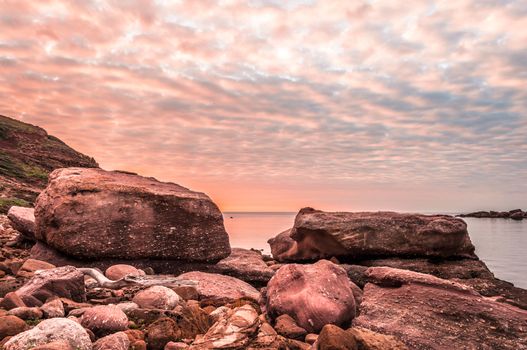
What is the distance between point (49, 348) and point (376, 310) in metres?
6.73

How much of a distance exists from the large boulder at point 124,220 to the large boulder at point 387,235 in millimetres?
5076

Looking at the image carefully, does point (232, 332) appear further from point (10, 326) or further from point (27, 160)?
point (27, 160)

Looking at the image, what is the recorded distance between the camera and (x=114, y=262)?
1304 centimetres

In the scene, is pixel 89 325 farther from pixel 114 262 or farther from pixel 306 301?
pixel 114 262

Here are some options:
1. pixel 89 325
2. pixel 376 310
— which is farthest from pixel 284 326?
pixel 89 325

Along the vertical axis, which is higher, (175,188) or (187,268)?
(175,188)

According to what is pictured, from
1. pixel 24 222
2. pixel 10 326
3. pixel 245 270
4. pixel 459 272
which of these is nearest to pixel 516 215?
pixel 459 272

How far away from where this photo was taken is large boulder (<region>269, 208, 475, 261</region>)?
17.2 meters

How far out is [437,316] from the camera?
349 inches

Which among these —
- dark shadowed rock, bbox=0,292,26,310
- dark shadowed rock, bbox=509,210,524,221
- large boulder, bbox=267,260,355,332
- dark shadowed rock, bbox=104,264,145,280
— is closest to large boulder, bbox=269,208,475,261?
large boulder, bbox=267,260,355,332

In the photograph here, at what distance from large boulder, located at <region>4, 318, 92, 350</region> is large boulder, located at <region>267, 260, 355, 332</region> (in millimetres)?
3976

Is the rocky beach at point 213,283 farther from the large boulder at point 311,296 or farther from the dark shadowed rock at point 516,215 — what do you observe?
the dark shadowed rock at point 516,215

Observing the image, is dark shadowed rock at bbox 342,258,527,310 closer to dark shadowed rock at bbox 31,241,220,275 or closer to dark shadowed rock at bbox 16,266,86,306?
dark shadowed rock at bbox 31,241,220,275

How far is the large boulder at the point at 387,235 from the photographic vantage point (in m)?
17.2
